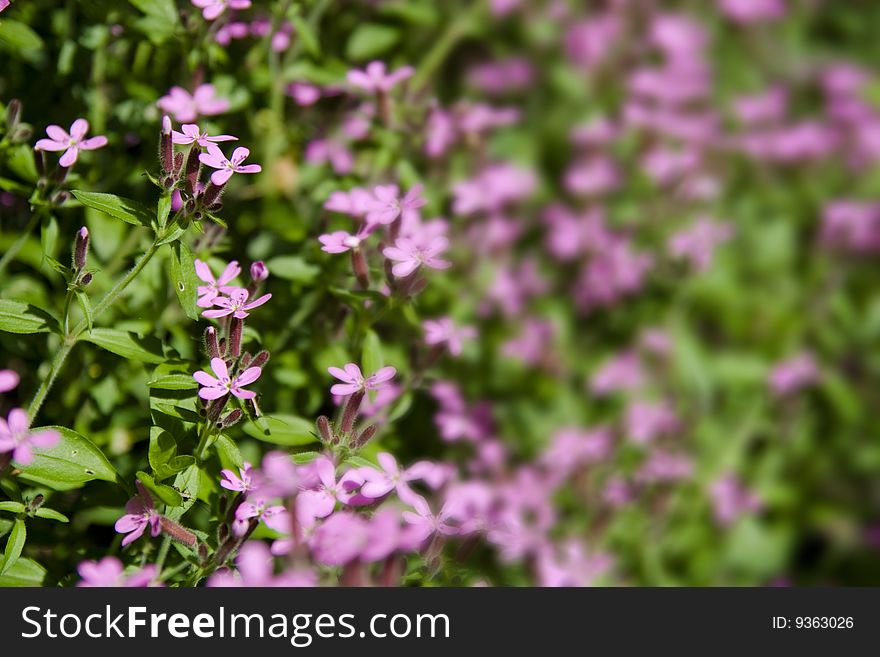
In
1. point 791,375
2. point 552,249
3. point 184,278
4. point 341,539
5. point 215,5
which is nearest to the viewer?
point 341,539

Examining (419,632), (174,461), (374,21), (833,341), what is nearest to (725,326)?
(833,341)

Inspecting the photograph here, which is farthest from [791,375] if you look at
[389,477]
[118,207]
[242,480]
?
[118,207]

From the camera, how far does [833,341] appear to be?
2.07 meters

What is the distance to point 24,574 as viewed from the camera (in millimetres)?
940

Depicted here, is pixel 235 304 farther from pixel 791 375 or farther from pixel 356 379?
pixel 791 375

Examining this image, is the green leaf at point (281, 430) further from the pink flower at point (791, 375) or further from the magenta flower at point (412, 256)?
the pink flower at point (791, 375)

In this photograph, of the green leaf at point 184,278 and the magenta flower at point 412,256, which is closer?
the green leaf at point 184,278

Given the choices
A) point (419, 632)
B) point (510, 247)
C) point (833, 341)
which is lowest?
point (419, 632)

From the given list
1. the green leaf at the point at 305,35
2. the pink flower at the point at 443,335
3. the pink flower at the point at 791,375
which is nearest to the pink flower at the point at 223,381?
the pink flower at the point at 443,335

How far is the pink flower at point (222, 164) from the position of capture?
2.89ft

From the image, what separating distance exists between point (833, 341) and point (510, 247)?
33.1 inches

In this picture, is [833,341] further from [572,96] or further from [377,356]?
[377,356]

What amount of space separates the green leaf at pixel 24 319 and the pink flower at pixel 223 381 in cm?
19

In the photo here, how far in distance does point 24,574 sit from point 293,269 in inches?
20.0
